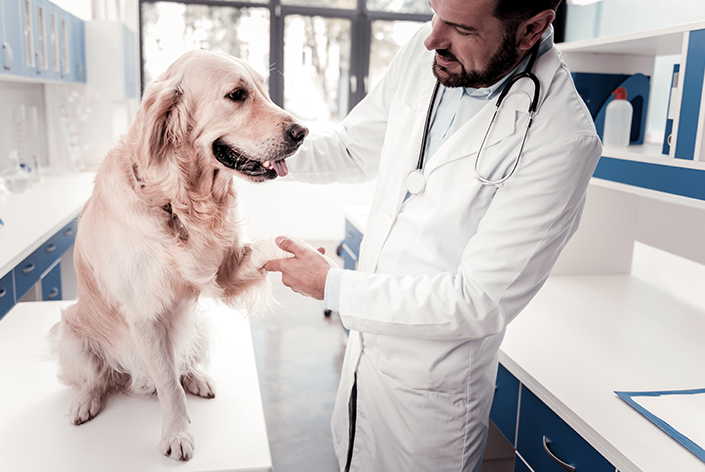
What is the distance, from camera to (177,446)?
102 centimetres

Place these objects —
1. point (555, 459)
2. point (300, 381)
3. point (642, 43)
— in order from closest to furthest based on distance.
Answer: point (555, 459) < point (642, 43) < point (300, 381)

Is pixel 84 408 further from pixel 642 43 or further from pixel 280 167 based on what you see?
pixel 642 43

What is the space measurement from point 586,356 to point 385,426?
0.58 metres

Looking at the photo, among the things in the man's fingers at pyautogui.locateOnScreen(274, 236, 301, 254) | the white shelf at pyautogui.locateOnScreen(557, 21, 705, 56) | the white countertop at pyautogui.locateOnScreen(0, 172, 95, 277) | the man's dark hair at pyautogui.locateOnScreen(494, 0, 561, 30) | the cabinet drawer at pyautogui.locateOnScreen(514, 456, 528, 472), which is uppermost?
the white shelf at pyautogui.locateOnScreen(557, 21, 705, 56)

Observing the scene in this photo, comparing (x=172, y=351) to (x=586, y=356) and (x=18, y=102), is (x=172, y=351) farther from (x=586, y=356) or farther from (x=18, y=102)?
(x=18, y=102)

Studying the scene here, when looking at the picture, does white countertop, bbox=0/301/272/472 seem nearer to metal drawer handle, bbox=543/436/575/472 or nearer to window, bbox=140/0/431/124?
metal drawer handle, bbox=543/436/575/472

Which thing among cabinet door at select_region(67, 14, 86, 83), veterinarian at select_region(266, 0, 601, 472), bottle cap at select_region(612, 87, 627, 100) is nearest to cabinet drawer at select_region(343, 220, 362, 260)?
bottle cap at select_region(612, 87, 627, 100)

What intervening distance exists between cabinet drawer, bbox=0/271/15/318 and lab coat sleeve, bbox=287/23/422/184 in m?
1.22

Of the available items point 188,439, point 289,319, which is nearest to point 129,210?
point 188,439

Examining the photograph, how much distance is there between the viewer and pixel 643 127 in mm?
2135

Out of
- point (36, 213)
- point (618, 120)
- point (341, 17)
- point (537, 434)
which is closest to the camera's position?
point (537, 434)

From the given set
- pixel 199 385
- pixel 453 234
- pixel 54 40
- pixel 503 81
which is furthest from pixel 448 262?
pixel 54 40

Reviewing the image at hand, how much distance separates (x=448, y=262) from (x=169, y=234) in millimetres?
602

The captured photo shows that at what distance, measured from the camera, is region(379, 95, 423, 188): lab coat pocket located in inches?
50.0
